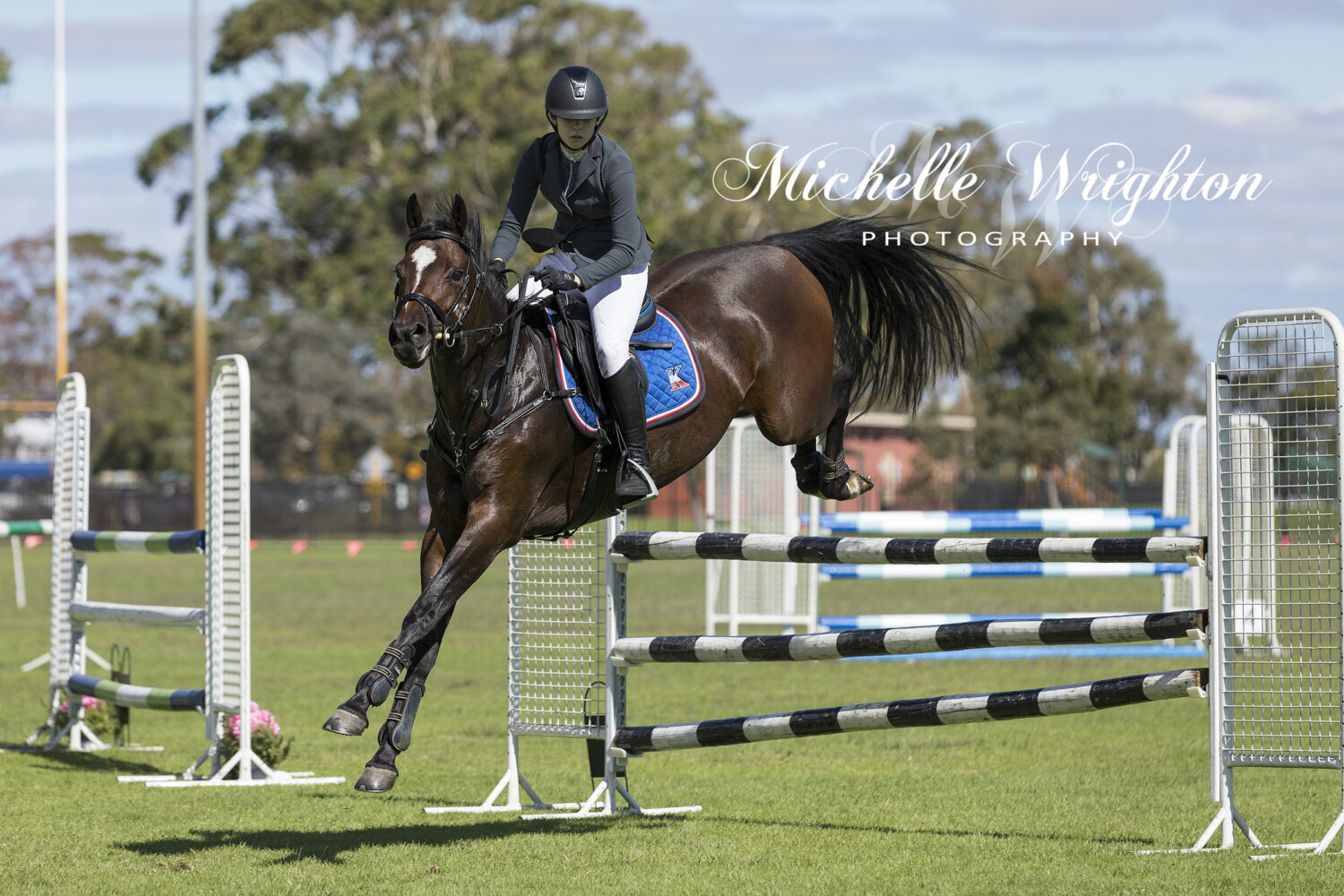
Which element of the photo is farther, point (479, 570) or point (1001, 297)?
point (1001, 297)

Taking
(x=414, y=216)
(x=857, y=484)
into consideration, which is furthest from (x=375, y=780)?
(x=857, y=484)

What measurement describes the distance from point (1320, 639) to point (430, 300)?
421 inches

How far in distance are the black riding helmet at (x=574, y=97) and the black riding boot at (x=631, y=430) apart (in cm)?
94

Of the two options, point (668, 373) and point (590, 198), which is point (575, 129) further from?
point (668, 373)

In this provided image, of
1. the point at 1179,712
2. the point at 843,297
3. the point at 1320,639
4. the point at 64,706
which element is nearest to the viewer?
the point at 843,297

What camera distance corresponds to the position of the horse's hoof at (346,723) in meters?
4.59

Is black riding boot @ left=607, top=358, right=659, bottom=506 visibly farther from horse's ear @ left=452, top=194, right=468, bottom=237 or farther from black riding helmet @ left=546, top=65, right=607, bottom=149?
black riding helmet @ left=546, top=65, right=607, bottom=149

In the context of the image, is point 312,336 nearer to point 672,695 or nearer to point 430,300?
point 672,695

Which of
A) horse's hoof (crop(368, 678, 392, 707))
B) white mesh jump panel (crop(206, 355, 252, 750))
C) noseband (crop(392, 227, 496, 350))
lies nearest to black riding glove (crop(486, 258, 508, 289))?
noseband (crop(392, 227, 496, 350))

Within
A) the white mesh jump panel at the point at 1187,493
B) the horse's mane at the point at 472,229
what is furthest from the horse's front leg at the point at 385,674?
the white mesh jump panel at the point at 1187,493

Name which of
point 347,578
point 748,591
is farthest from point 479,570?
point 347,578

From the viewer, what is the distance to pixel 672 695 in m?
10.9

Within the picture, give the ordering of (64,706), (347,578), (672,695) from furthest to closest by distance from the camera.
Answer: (347,578) < (672,695) < (64,706)

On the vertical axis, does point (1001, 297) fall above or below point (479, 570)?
above
